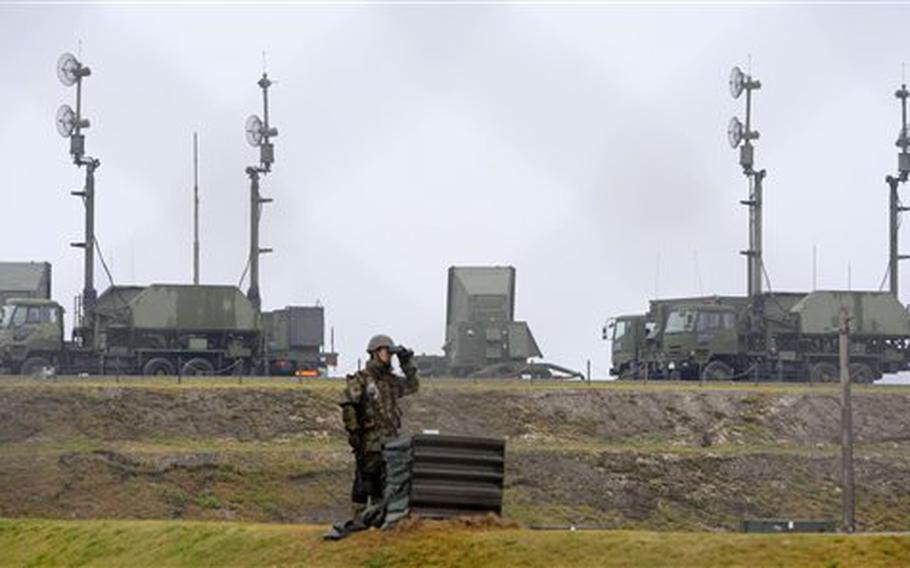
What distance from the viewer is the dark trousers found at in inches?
955

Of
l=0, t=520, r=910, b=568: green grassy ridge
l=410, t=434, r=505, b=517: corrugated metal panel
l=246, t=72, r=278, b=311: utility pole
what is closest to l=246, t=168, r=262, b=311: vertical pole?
l=246, t=72, r=278, b=311: utility pole

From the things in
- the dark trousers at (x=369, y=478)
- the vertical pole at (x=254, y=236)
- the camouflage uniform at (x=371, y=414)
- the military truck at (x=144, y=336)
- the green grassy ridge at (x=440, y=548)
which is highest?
the vertical pole at (x=254, y=236)

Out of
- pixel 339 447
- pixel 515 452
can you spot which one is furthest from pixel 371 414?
pixel 339 447

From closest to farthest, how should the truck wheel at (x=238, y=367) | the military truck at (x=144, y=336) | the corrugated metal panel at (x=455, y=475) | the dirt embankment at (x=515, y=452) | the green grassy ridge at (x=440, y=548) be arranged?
the green grassy ridge at (x=440, y=548) → the corrugated metal panel at (x=455, y=475) → the dirt embankment at (x=515, y=452) → the military truck at (x=144, y=336) → the truck wheel at (x=238, y=367)

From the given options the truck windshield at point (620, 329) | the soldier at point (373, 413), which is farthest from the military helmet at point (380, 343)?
the truck windshield at point (620, 329)

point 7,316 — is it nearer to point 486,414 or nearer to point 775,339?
point 486,414

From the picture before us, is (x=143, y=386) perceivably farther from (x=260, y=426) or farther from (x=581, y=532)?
(x=581, y=532)

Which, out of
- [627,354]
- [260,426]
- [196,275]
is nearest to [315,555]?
[260,426]

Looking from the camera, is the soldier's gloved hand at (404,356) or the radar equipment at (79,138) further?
the radar equipment at (79,138)

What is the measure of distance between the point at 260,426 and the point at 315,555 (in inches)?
1135

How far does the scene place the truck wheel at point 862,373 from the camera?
7012 cm

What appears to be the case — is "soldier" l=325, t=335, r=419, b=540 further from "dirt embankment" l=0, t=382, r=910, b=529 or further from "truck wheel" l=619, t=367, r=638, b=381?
"truck wheel" l=619, t=367, r=638, b=381

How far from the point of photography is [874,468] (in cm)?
5094

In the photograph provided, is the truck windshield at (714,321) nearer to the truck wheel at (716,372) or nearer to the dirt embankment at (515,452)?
the truck wheel at (716,372)
